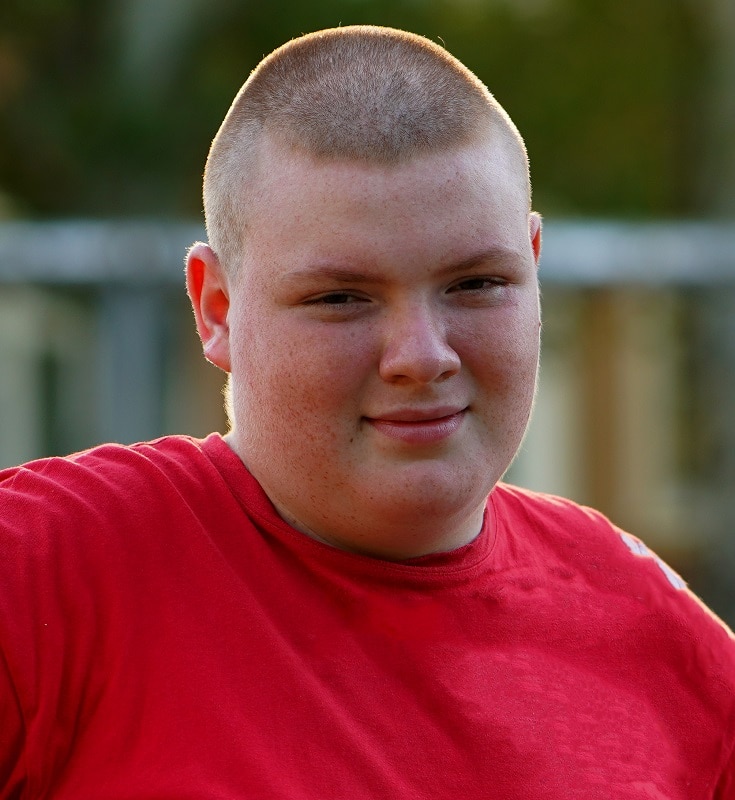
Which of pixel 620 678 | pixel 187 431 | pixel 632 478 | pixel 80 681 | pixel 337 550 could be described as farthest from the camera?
pixel 632 478

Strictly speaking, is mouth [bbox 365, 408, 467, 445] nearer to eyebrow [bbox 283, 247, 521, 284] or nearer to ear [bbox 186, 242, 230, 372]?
eyebrow [bbox 283, 247, 521, 284]

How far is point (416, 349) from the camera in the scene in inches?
66.9

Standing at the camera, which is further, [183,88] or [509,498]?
[183,88]

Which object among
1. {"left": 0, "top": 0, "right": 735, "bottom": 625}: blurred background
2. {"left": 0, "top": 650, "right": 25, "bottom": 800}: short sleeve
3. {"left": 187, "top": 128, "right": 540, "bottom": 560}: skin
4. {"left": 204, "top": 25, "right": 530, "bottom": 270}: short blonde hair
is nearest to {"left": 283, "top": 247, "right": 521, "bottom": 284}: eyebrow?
{"left": 187, "top": 128, "right": 540, "bottom": 560}: skin

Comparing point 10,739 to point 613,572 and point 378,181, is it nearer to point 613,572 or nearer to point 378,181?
point 378,181

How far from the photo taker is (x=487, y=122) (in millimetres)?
1891

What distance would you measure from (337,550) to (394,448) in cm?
19

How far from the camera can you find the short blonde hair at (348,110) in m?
1.77

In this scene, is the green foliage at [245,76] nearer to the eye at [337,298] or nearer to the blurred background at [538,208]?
the blurred background at [538,208]

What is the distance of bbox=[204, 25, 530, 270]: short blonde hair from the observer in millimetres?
1769

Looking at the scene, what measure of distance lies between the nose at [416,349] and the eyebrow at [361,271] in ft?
0.18

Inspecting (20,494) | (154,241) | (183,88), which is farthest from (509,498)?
(183,88)

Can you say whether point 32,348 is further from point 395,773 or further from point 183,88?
point 395,773

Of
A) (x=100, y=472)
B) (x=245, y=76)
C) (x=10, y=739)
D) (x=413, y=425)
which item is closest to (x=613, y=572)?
(x=413, y=425)
